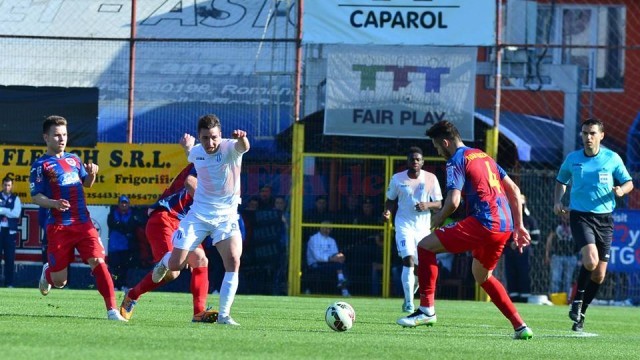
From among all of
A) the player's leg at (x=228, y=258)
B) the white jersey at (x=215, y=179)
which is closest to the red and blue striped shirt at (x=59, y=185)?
the white jersey at (x=215, y=179)

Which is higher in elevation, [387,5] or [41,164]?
[387,5]

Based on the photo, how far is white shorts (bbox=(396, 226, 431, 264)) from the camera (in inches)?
652

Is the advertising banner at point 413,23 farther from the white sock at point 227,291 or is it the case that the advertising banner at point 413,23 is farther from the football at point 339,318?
the football at point 339,318

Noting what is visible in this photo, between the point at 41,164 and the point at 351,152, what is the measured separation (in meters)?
9.79

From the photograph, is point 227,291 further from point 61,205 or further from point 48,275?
point 48,275

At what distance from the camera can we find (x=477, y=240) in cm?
1112

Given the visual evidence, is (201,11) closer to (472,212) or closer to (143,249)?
(143,249)

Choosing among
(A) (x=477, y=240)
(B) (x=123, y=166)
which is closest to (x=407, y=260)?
(A) (x=477, y=240)

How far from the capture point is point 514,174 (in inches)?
822

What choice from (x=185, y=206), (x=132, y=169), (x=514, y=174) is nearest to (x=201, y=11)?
(x=132, y=169)

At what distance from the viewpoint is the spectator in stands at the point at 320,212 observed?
20891 millimetres

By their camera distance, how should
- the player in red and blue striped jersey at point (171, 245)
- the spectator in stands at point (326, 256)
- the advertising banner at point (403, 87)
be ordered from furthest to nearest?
the spectator in stands at point (326, 256) → the advertising banner at point (403, 87) → the player in red and blue striped jersey at point (171, 245)

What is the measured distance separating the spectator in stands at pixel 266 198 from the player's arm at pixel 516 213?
9610 millimetres

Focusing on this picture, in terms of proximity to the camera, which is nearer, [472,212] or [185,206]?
[472,212]
